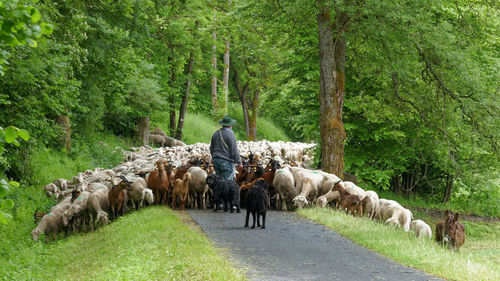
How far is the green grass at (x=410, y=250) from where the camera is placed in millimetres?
7425

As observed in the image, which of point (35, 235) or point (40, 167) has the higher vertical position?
point (40, 167)

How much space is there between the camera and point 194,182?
14.6m

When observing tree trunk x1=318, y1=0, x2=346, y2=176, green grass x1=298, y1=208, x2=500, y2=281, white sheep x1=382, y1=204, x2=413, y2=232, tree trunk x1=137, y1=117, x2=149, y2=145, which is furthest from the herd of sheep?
tree trunk x1=137, y1=117, x2=149, y2=145

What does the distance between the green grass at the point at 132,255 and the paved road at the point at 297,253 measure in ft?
1.34

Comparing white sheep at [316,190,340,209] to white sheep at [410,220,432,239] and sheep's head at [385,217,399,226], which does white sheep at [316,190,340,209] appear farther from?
white sheep at [410,220,432,239]

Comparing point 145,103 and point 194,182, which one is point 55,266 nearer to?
point 194,182

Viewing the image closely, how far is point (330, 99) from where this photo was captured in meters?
16.4

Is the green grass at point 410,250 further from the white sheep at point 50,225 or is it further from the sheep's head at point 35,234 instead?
the sheep's head at point 35,234

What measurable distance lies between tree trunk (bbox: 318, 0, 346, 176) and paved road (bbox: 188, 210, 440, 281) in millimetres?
4664

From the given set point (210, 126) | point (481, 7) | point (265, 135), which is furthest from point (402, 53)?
point (265, 135)

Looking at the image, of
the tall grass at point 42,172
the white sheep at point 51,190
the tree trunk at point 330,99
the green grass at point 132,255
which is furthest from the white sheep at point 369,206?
the white sheep at point 51,190

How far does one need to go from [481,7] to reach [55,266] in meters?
13.2

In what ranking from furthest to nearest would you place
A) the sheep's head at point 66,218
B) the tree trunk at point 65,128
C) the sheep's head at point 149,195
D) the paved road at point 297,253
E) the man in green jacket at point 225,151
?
the tree trunk at point 65,128, the sheep's head at point 66,218, the sheep's head at point 149,195, the man in green jacket at point 225,151, the paved road at point 297,253

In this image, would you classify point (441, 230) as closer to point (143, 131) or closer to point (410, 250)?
point (410, 250)
